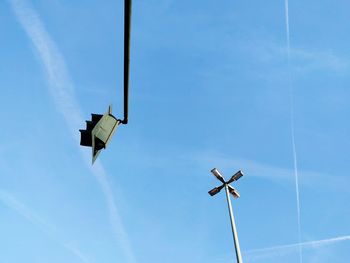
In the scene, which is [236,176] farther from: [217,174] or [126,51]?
[126,51]

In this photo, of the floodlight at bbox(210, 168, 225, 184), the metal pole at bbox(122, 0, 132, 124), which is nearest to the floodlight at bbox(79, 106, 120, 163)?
the metal pole at bbox(122, 0, 132, 124)

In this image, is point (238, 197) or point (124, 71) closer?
point (124, 71)

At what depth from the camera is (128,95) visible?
4.38 m

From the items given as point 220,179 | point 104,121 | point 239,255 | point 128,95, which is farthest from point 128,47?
point 220,179

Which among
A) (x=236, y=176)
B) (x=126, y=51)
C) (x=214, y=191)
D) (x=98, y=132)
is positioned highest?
(x=236, y=176)

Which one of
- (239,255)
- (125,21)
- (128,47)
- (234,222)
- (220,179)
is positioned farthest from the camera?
(220,179)

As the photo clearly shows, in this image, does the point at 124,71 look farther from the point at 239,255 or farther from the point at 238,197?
the point at 238,197

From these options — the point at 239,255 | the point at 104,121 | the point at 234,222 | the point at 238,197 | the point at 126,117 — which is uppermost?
the point at 238,197

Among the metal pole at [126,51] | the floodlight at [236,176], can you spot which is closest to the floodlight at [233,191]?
the floodlight at [236,176]

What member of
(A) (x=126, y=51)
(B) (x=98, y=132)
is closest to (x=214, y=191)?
(B) (x=98, y=132)

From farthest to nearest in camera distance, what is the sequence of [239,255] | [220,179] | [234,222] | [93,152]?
[220,179] → [234,222] → [239,255] → [93,152]

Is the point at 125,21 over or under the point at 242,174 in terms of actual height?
under

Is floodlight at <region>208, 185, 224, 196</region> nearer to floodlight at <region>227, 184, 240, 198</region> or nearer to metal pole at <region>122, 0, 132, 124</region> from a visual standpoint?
floodlight at <region>227, 184, 240, 198</region>

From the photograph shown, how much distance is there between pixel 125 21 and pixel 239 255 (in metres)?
9.89
